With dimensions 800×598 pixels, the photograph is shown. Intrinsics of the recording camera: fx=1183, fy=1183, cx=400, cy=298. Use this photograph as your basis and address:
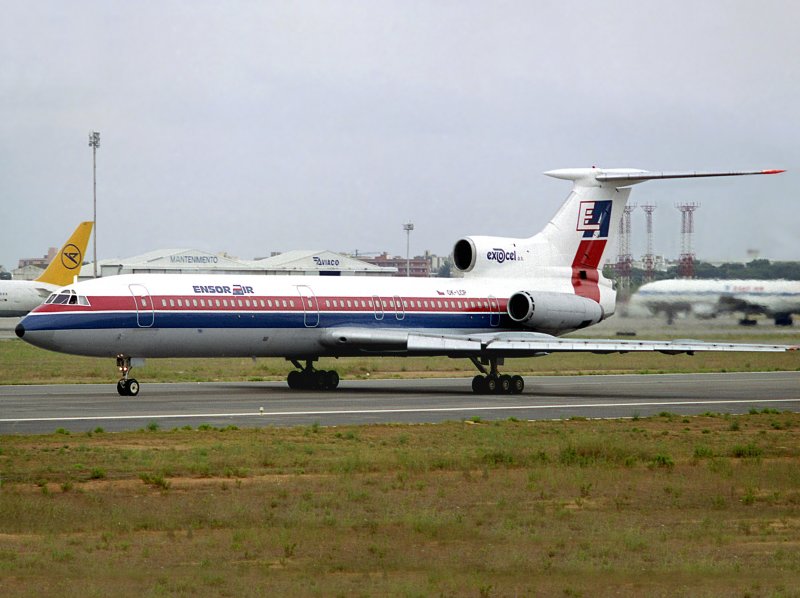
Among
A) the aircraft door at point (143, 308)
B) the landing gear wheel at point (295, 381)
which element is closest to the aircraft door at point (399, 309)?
the landing gear wheel at point (295, 381)

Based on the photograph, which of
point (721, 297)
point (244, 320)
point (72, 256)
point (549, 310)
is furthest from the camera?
point (72, 256)

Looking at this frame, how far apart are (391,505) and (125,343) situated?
20.8m

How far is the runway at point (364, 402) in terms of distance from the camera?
2884 centimetres

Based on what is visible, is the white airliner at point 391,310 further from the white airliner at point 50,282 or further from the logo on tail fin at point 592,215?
the white airliner at point 50,282

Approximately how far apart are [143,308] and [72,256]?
58.1 metres

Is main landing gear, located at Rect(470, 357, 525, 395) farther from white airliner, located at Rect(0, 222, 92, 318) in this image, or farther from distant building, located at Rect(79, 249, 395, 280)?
distant building, located at Rect(79, 249, 395, 280)

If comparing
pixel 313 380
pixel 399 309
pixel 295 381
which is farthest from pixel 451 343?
pixel 295 381

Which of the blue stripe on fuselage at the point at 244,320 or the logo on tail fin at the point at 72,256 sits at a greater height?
the logo on tail fin at the point at 72,256

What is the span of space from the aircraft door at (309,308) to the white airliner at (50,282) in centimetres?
5508

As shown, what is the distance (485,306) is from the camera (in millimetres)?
44156

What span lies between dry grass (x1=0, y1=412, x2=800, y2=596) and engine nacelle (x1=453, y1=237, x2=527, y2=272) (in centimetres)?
1983

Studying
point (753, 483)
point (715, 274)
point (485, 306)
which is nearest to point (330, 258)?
point (715, 274)

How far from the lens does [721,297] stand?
51.2m

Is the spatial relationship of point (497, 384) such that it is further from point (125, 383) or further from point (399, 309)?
point (125, 383)
